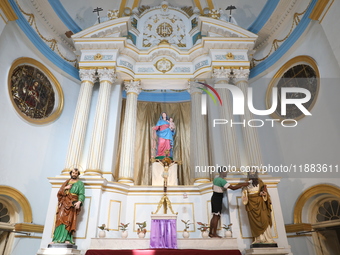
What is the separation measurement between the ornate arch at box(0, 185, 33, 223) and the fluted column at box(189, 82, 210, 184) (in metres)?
4.39

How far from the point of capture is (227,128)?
24.5 feet

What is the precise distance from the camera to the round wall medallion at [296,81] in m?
7.19

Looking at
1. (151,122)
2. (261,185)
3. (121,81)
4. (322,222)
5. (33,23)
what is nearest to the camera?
(261,185)

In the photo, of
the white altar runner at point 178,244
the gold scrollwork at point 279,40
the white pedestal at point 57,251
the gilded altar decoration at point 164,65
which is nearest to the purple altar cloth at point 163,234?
the white altar runner at point 178,244

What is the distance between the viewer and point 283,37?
8.57m

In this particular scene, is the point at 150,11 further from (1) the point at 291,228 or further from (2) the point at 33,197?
(1) the point at 291,228

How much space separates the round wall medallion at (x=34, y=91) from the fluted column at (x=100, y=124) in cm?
165

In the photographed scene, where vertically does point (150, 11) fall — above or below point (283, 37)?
above

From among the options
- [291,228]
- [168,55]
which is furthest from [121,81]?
[291,228]

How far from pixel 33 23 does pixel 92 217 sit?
6039 millimetres

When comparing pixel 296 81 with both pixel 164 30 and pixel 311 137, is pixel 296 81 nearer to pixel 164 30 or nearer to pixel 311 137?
pixel 311 137

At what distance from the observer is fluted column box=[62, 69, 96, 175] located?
23.2 ft

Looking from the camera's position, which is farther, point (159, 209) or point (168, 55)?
point (168, 55)

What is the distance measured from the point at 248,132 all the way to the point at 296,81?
2247 millimetres
